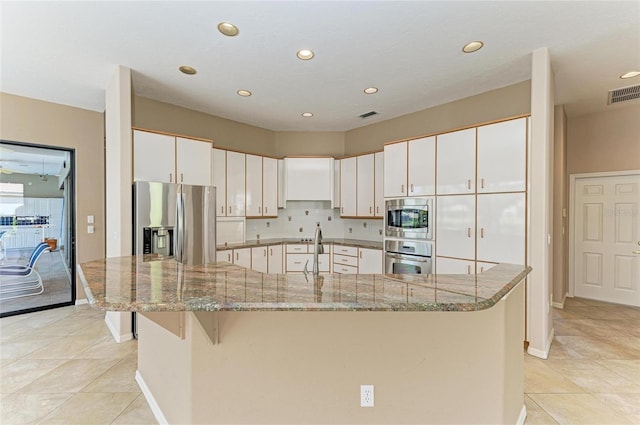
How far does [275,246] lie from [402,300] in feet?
12.8

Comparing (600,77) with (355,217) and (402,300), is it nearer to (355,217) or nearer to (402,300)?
(355,217)

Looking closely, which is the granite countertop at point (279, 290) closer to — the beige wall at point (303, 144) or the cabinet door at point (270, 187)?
the cabinet door at point (270, 187)

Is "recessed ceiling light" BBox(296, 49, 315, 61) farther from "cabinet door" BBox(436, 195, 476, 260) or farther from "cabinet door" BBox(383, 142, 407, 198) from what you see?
"cabinet door" BBox(436, 195, 476, 260)

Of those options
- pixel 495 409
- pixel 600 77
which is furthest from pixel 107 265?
pixel 600 77

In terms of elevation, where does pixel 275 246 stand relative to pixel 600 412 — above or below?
above

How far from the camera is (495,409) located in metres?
1.53

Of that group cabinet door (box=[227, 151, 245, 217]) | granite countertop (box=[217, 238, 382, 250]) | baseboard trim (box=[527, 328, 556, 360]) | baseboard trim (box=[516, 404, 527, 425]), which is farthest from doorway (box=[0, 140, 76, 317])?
baseboard trim (box=[527, 328, 556, 360])

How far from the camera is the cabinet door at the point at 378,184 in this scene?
15.6ft

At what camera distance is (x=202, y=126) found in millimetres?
4605

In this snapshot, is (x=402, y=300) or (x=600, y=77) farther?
(x=600, y=77)

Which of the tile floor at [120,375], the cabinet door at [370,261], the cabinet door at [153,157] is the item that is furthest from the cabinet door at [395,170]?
the cabinet door at [153,157]

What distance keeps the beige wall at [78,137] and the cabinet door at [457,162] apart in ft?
16.1

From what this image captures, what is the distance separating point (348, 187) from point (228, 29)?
10.6 ft

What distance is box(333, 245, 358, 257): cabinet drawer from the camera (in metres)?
4.79
